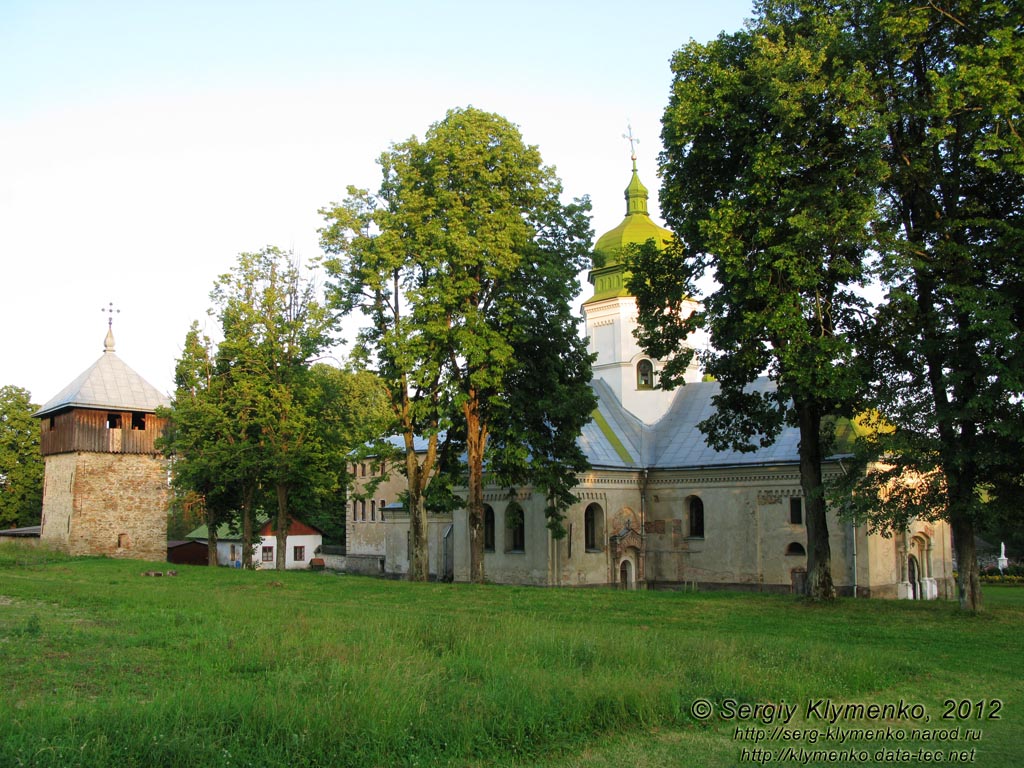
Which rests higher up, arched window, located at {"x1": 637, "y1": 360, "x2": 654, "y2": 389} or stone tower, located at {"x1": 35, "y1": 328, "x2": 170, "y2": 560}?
arched window, located at {"x1": 637, "y1": 360, "x2": 654, "y2": 389}

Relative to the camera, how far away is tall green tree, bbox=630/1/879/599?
1697 centimetres

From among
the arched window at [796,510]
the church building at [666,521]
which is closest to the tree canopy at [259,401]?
the church building at [666,521]

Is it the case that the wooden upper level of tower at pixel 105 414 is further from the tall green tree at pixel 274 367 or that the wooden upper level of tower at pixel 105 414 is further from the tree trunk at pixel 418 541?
the tree trunk at pixel 418 541

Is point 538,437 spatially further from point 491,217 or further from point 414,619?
point 414,619

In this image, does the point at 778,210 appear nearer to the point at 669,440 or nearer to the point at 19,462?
the point at 669,440

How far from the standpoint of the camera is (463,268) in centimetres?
2556

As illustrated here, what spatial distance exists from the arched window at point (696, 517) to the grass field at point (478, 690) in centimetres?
1902

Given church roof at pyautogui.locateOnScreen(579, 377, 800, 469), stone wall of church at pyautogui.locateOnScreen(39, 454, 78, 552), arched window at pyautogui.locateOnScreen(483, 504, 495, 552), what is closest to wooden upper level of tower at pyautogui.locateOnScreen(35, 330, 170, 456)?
stone wall of church at pyautogui.locateOnScreen(39, 454, 78, 552)

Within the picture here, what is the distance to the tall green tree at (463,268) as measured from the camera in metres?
25.2

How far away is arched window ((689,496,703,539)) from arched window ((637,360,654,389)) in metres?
6.27

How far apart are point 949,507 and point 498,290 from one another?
13.9 metres

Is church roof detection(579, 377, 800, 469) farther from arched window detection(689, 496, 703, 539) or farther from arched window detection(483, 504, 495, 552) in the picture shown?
arched window detection(483, 504, 495, 552)

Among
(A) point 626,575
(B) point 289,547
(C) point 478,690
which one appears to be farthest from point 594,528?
(B) point 289,547

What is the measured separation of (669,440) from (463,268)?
50.7 feet
